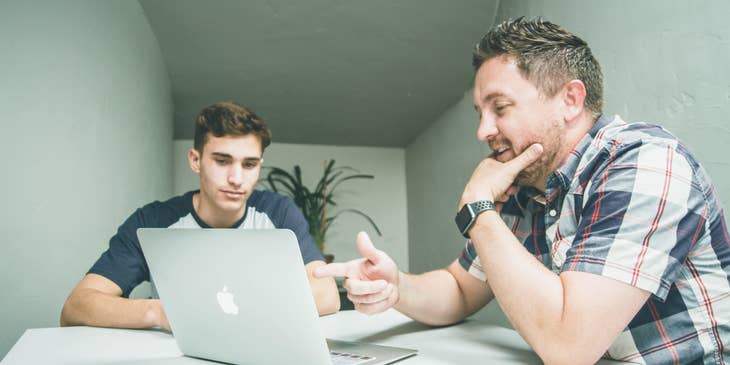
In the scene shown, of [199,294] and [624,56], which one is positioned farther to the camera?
[624,56]

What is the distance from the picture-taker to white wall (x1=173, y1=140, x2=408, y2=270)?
422 centimetres

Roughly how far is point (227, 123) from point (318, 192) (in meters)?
2.03

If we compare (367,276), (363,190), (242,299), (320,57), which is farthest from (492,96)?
(363,190)

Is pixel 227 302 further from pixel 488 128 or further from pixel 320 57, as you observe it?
pixel 320 57

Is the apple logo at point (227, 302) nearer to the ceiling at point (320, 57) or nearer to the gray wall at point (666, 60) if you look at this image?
the gray wall at point (666, 60)

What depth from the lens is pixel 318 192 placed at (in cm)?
396

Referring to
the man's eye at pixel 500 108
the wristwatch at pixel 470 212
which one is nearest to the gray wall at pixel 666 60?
the man's eye at pixel 500 108

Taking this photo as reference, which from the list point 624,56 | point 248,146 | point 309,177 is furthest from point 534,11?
point 309,177

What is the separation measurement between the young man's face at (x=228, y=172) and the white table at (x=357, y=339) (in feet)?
2.43

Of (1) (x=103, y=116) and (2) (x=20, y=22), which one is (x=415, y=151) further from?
(2) (x=20, y=22)

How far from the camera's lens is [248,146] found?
78.4 inches

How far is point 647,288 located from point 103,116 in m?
1.95

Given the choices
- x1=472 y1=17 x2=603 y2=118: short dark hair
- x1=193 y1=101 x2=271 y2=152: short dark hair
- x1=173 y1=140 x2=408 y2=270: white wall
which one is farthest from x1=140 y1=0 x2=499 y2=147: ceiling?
x1=472 y1=17 x2=603 y2=118: short dark hair

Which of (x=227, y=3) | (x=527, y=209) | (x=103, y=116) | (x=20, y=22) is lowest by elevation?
(x=527, y=209)
